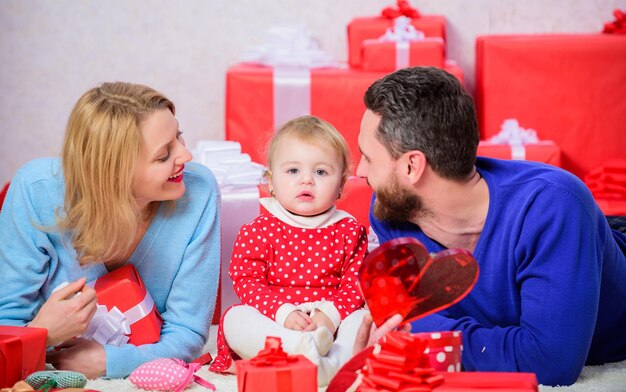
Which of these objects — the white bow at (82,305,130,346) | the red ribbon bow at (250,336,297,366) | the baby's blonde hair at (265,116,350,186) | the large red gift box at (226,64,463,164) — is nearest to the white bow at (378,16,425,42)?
the large red gift box at (226,64,463,164)

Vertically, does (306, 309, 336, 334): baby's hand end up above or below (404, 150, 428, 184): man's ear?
below

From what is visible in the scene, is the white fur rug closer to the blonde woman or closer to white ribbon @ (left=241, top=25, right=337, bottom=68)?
the blonde woman

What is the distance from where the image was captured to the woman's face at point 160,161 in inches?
84.6

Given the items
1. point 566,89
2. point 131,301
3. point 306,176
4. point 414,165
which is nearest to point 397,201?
point 414,165

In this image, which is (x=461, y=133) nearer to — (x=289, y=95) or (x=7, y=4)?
(x=289, y=95)

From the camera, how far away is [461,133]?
1.94 meters

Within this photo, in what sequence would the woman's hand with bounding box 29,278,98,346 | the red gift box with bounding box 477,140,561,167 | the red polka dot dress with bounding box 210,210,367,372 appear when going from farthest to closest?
the red gift box with bounding box 477,140,561,167 → the red polka dot dress with bounding box 210,210,367,372 → the woman's hand with bounding box 29,278,98,346

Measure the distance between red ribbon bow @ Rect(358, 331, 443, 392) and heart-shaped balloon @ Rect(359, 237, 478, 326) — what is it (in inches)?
6.6

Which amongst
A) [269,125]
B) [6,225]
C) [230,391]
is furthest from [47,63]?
[230,391]

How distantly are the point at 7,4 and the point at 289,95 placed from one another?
1.47 m

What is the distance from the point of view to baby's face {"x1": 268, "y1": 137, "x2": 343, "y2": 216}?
2.26 meters

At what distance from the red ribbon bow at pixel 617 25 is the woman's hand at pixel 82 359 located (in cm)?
265

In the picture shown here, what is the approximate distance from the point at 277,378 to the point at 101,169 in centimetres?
84

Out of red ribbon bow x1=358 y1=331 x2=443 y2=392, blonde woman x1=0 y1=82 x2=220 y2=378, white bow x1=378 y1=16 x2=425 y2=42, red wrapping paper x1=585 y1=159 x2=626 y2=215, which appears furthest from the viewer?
white bow x1=378 y1=16 x2=425 y2=42
